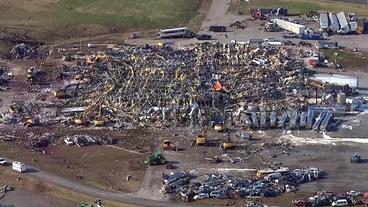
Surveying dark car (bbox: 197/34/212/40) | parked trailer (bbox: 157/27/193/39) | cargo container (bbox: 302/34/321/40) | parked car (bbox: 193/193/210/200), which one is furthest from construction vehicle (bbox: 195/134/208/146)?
cargo container (bbox: 302/34/321/40)

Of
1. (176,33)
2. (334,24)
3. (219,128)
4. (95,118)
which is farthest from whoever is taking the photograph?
(334,24)

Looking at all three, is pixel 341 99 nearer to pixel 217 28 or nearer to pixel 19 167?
pixel 217 28

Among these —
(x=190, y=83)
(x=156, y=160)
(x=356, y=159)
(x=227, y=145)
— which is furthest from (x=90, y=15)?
(x=356, y=159)

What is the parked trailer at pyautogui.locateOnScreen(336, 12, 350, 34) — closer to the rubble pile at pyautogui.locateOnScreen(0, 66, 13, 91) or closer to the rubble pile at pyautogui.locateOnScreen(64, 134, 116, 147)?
the rubble pile at pyautogui.locateOnScreen(64, 134, 116, 147)

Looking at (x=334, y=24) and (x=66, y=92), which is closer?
(x=66, y=92)

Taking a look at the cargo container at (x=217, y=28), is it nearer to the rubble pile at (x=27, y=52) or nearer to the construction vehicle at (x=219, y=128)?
the rubble pile at (x=27, y=52)

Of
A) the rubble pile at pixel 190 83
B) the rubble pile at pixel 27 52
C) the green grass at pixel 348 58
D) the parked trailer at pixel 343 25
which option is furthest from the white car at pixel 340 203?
the rubble pile at pixel 27 52
